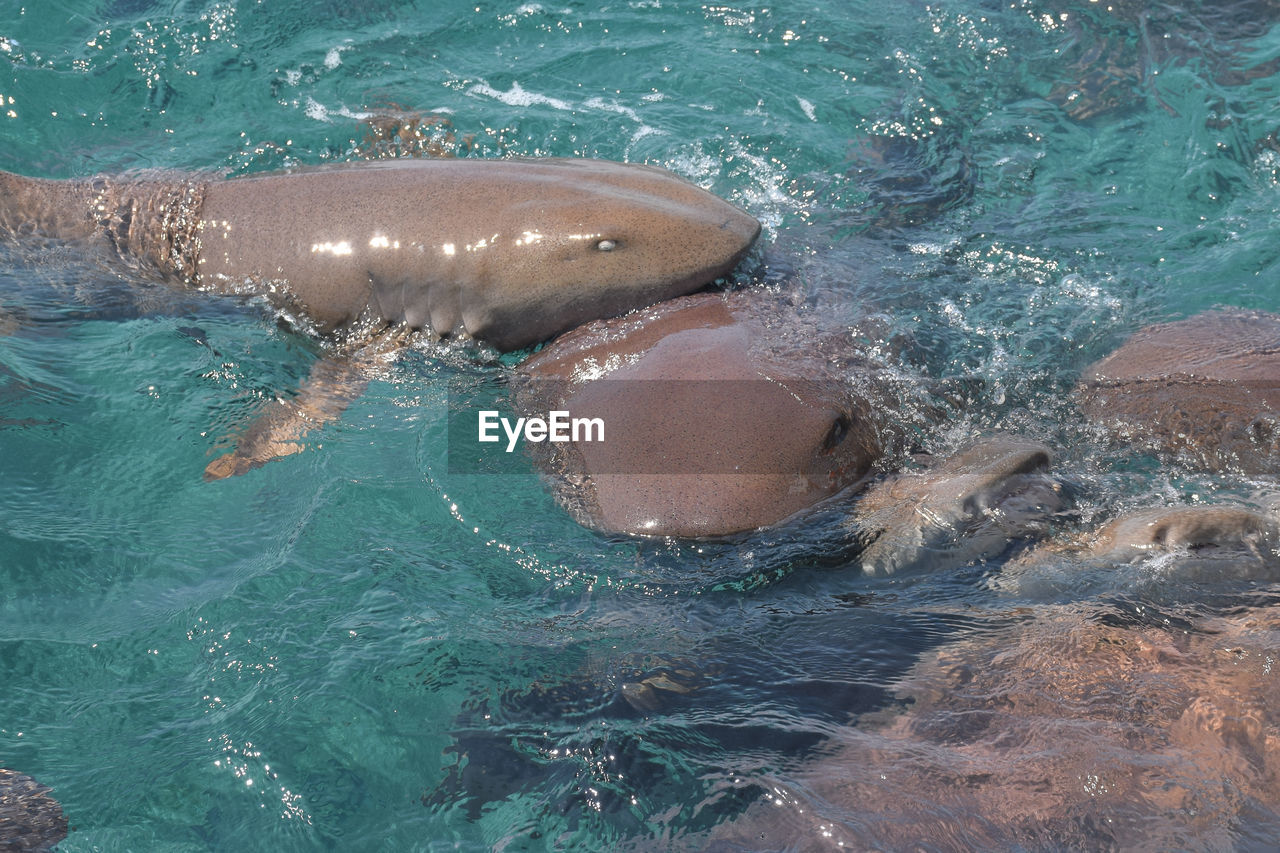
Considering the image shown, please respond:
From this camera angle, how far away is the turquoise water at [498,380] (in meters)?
3.56

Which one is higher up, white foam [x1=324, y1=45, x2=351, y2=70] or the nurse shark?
white foam [x1=324, y1=45, x2=351, y2=70]

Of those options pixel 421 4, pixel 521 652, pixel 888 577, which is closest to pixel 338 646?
pixel 521 652

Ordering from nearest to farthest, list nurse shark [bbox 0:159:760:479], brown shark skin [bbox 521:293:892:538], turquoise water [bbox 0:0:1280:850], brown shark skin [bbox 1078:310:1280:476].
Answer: turquoise water [bbox 0:0:1280:850] → brown shark skin [bbox 521:293:892:538] → brown shark skin [bbox 1078:310:1280:476] → nurse shark [bbox 0:159:760:479]

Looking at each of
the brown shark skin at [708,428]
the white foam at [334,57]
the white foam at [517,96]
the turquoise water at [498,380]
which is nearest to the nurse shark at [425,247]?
the turquoise water at [498,380]

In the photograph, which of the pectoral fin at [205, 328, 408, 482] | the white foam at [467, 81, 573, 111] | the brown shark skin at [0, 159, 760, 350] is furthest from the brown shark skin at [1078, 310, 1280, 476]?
the white foam at [467, 81, 573, 111]

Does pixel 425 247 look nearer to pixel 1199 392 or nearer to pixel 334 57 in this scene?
pixel 334 57

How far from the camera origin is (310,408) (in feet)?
16.5

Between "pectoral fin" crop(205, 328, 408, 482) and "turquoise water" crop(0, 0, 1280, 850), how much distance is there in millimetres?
77

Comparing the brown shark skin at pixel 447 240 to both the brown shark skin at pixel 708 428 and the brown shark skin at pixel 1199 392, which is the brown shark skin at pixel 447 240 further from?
the brown shark skin at pixel 1199 392

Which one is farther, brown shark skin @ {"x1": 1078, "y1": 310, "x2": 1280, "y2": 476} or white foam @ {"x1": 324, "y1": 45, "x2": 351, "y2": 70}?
white foam @ {"x1": 324, "y1": 45, "x2": 351, "y2": 70}

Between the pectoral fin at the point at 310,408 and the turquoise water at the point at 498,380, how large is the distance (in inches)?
3.0

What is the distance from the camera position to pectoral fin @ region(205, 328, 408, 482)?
477cm

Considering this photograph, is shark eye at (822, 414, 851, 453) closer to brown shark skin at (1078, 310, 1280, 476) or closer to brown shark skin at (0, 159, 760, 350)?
brown shark skin at (0, 159, 760, 350)

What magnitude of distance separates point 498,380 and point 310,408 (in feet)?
3.00
